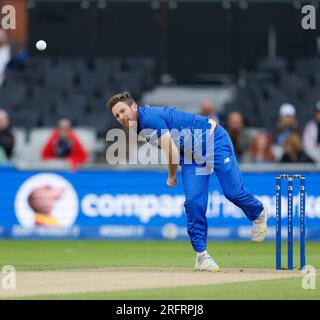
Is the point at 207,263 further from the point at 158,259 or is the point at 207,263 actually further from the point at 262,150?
the point at 262,150

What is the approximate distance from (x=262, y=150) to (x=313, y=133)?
1.48 metres

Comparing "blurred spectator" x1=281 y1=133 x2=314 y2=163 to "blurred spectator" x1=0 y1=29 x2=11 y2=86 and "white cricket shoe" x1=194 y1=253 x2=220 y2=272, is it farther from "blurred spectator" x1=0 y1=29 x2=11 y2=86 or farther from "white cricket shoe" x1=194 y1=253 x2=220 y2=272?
"white cricket shoe" x1=194 y1=253 x2=220 y2=272

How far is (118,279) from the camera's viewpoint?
13.9 m

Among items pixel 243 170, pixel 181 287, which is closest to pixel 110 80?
pixel 243 170

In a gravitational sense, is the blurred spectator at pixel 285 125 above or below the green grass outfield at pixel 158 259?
above

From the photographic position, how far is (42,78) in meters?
26.7

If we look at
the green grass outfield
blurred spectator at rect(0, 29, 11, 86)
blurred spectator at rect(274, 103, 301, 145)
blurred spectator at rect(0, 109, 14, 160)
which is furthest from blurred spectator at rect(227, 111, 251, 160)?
blurred spectator at rect(0, 29, 11, 86)

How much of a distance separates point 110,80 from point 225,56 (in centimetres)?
292

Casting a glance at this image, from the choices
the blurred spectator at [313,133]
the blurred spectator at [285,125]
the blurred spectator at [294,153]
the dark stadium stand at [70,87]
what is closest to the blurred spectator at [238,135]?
the blurred spectator at [285,125]

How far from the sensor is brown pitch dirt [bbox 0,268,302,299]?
1303cm

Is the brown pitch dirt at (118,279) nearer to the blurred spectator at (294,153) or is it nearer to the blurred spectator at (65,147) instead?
the blurred spectator at (294,153)

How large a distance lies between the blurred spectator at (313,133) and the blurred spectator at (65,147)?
4.18 metres

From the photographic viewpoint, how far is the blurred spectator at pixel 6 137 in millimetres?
23375

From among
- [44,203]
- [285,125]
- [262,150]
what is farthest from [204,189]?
[285,125]
